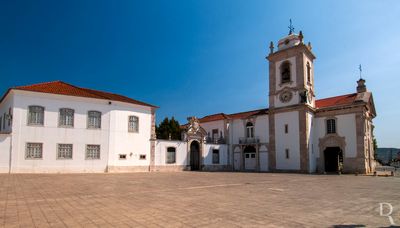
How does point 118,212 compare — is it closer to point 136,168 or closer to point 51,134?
point 51,134

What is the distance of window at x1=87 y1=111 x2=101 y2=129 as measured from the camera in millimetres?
25469

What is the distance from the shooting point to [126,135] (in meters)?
27.3

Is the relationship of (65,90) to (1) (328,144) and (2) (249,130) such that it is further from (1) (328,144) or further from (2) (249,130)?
(1) (328,144)

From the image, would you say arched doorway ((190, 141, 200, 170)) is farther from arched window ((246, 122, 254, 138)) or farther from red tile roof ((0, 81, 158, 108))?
red tile roof ((0, 81, 158, 108))

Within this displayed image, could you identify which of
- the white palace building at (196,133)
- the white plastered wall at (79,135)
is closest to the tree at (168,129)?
the white palace building at (196,133)

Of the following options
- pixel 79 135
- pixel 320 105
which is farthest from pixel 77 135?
pixel 320 105

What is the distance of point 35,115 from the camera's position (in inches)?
902

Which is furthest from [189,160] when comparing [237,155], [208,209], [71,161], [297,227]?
[297,227]

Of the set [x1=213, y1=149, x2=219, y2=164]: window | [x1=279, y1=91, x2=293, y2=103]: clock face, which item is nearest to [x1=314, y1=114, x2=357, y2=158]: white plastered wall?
[x1=279, y1=91, x2=293, y2=103]: clock face

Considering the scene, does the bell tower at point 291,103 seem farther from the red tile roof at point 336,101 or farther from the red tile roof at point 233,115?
the red tile roof at point 233,115

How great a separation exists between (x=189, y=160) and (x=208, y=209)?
24.9m

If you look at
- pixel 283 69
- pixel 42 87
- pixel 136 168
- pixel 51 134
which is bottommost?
pixel 136 168

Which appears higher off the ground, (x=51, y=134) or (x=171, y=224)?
(x=51, y=134)

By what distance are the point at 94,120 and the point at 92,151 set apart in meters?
2.77
